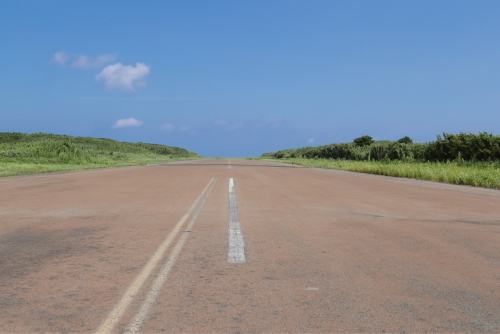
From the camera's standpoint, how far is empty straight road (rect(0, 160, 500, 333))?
11.4ft

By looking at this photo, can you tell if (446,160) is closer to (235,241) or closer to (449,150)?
(449,150)

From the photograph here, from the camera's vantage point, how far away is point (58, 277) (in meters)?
4.58

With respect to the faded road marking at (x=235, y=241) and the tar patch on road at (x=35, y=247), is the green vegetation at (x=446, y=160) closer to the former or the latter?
the faded road marking at (x=235, y=241)

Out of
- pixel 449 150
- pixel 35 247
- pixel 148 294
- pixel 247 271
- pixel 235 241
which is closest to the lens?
pixel 148 294

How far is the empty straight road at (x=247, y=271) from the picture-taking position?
3488mm

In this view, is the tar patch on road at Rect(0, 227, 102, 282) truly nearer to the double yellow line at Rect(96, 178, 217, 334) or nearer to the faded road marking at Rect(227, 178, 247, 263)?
the double yellow line at Rect(96, 178, 217, 334)

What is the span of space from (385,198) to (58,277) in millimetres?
10490

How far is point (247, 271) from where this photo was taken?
190 inches

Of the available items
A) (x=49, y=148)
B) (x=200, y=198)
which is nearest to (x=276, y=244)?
(x=200, y=198)

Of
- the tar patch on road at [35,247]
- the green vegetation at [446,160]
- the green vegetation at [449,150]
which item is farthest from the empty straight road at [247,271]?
the green vegetation at [449,150]

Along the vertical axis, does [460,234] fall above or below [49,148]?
below

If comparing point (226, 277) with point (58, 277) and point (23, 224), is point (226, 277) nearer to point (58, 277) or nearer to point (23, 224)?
point (58, 277)

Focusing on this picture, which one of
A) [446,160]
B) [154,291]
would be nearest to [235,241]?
[154,291]

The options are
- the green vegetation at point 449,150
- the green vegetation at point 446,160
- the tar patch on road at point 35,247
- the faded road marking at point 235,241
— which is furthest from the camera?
the green vegetation at point 449,150
